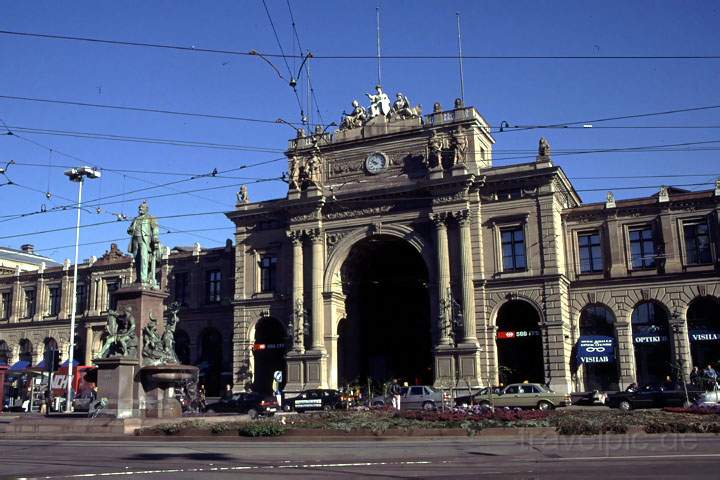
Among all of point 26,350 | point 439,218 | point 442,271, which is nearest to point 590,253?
point 442,271

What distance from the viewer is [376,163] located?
53.9 meters

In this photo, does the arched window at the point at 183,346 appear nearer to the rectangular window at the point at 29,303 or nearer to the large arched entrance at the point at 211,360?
the large arched entrance at the point at 211,360

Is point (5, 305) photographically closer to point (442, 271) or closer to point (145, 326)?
point (442, 271)

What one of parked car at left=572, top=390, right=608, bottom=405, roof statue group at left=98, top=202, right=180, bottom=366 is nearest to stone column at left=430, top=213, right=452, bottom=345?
parked car at left=572, top=390, right=608, bottom=405

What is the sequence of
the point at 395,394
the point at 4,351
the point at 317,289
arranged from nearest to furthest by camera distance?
the point at 395,394 < the point at 317,289 < the point at 4,351

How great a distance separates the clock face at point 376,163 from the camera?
53688mm

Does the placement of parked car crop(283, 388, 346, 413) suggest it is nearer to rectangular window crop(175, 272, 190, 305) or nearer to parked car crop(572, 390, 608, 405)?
parked car crop(572, 390, 608, 405)

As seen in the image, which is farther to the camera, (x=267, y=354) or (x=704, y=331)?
(x=267, y=354)

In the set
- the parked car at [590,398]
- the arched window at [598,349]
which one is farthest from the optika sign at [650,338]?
the parked car at [590,398]

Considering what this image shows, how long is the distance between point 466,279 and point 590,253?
8946mm

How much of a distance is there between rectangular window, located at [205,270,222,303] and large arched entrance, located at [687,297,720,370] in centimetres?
3697

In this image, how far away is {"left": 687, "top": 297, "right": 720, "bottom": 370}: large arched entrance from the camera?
46.9 metres

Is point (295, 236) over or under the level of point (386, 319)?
over

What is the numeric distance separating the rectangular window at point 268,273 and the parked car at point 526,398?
21179mm
